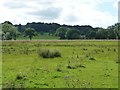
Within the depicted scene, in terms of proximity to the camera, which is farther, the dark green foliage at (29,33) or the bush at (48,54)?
the dark green foliage at (29,33)

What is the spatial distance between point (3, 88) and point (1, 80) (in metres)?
3.45

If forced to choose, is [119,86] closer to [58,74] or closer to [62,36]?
[58,74]

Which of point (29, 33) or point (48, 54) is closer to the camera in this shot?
point (48, 54)

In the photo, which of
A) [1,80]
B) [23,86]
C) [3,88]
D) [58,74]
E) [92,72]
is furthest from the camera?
[92,72]

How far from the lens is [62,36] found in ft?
628

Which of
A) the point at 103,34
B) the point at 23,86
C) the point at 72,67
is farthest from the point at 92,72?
the point at 103,34

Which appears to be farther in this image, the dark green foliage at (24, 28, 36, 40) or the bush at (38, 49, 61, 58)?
the dark green foliage at (24, 28, 36, 40)

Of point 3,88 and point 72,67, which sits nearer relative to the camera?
point 3,88

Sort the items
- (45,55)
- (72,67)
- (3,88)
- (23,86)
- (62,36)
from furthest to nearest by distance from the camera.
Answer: (62,36)
(45,55)
(72,67)
(23,86)
(3,88)

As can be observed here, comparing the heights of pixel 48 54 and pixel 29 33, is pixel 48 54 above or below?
below

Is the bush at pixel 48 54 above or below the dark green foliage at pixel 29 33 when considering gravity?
below

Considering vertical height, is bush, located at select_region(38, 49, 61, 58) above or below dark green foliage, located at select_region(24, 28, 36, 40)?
below

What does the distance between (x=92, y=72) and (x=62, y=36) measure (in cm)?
16784

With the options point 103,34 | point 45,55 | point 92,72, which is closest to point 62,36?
point 103,34
